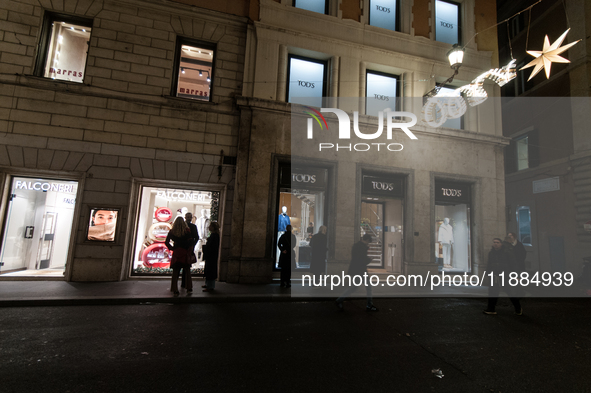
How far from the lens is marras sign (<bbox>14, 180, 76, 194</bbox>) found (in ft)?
30.0

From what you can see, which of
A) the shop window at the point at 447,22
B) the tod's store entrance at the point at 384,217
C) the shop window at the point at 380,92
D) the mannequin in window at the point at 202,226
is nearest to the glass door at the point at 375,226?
the tod's store entrance at the point at 384,217

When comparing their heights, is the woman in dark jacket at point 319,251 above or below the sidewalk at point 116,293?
above

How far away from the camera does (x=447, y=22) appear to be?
13.6 metres

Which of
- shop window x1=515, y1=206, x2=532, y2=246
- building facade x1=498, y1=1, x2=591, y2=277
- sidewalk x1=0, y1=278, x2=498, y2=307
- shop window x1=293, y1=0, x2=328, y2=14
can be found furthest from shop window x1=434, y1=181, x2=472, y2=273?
shop window x1=293, y1=0, x2=328, y2=14

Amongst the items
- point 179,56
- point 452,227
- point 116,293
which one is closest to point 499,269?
point 452,227

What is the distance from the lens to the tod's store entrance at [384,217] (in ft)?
38.9

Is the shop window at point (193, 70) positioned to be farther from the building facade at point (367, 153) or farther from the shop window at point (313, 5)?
the shop window at point (313, 5)

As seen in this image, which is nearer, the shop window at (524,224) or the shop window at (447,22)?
the shop window at (447,22)

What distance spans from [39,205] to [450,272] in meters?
15.3

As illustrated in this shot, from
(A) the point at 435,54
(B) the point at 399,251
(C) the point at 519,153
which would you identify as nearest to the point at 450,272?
(B) the point at 399,251

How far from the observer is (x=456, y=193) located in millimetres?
12836

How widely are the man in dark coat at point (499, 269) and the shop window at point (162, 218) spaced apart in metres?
8.32

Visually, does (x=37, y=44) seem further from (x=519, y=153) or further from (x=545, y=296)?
(x=519, y=153)

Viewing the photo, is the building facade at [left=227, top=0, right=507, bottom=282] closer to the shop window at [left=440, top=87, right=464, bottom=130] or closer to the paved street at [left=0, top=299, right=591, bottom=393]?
the shop window at [left=440, top=87, right=464, bottom=130]
